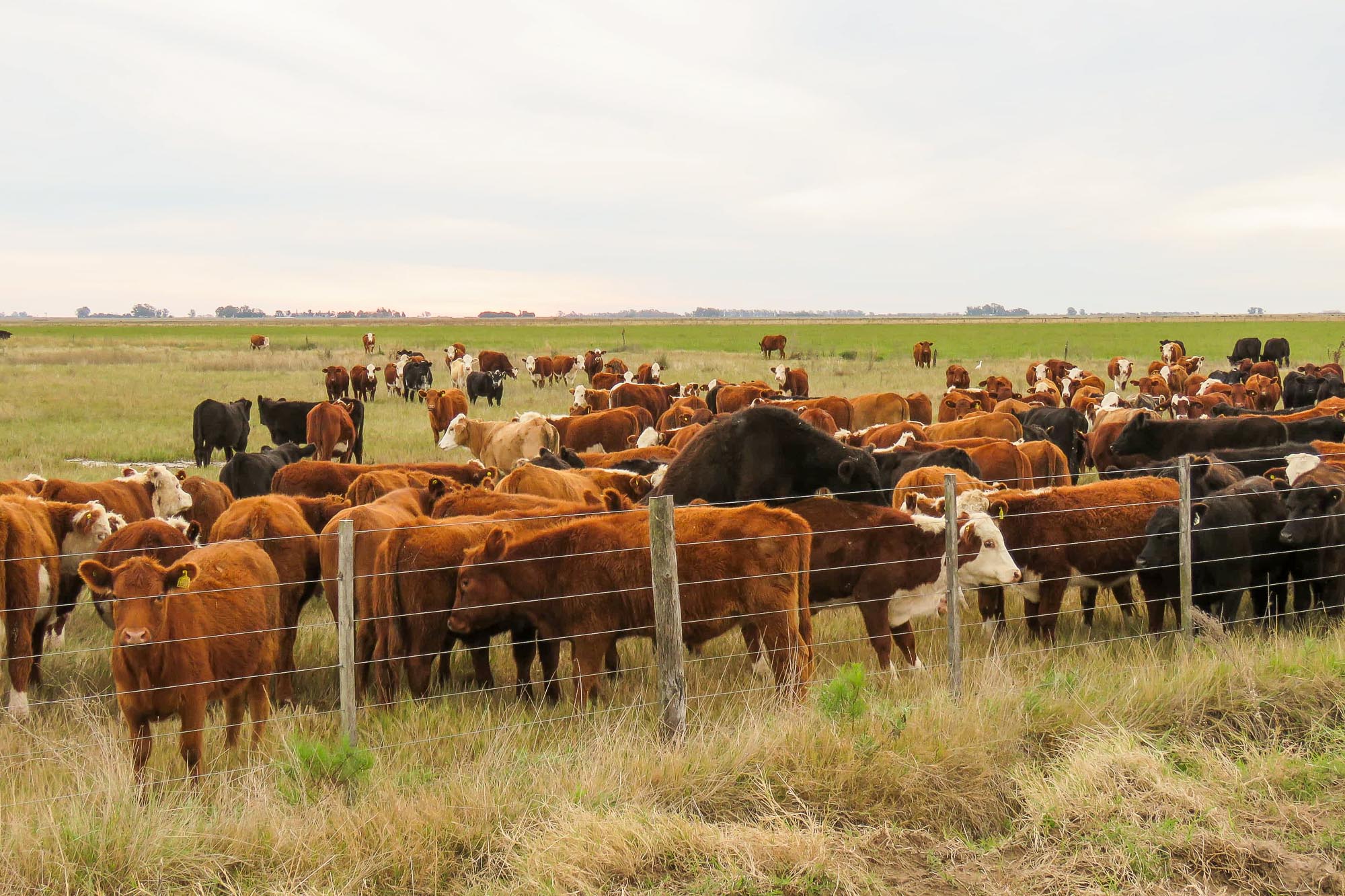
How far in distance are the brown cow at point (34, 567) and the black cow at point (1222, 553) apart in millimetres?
8208

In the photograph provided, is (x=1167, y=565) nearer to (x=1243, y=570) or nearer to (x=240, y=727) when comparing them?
(x=1243, y=570)

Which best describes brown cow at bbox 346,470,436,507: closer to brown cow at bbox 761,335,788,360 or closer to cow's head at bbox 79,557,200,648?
cow's head at bbox 79,557,200,648

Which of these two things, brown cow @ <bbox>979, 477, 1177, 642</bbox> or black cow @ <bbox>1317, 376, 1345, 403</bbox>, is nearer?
brown cow @ <bbox>979, 477, 1177, 642</bbox>

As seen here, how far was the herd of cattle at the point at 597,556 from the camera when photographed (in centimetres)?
638

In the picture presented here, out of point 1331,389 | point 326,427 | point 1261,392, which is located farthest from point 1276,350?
point 326,427

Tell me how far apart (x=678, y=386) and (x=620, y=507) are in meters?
19.7

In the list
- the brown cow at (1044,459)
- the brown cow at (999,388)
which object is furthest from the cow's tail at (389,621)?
the brown cow at (999,388)

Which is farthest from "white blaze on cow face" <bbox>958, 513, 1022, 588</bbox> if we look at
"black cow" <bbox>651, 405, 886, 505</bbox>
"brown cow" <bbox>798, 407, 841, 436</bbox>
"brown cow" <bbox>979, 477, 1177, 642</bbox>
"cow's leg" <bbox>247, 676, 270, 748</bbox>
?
"brown cow" <bbox>798, 407, 841, 436</bbox>

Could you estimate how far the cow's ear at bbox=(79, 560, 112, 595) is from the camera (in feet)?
17.9

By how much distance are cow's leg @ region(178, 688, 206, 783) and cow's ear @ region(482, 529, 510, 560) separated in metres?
2.05

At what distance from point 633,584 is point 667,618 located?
3.87ft

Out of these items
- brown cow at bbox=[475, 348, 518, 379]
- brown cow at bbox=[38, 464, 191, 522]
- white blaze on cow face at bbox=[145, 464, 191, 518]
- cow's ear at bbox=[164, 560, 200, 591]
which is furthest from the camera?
brown cow at bbox=[475, 348, 518, 379]

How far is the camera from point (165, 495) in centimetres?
1082

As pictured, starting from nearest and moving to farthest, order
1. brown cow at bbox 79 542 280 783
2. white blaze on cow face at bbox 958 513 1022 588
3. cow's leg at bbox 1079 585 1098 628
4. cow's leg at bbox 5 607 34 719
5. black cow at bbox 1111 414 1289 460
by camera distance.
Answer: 1. brown cow at bbox 79 542 280 783
2. cow's leg at bbox 5 607 34 719
3. white blaze on cow face at bbox 958 513 1022 588
4. cow's leg at bbox 1079 585 1098 628
5. black cow at bbox 1111 414 1289 460
